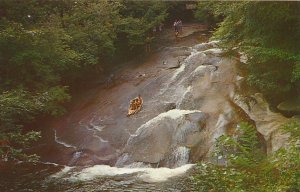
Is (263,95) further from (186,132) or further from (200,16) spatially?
(200,16)

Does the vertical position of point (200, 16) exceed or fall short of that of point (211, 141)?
it exceeds it

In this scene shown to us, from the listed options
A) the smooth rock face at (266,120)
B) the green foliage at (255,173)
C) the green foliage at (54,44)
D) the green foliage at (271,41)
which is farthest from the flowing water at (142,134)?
the green foliage at (255,173)

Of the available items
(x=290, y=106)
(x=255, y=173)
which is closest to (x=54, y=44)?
(x=290, y=106)

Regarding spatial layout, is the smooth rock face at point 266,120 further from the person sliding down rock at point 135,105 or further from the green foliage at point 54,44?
the green foliage at point 54,44

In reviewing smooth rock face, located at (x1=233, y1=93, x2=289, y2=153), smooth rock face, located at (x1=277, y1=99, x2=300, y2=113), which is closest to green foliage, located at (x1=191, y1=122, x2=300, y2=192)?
smooth rock face, located at (x1=233, y1=93, x2=289, y2=153)

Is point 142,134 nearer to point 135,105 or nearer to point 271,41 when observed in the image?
point 135,105

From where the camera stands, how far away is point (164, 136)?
14930 millimetres

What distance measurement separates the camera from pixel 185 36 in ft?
97.8

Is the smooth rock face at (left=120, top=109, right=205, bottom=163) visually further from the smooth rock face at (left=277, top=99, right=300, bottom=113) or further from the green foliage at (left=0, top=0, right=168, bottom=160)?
the green foliage at (left=0, top=0, right=168, bottom=160)

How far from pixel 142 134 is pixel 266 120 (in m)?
4.95

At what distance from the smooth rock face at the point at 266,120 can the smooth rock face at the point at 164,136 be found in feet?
5.84

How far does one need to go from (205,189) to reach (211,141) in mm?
7601

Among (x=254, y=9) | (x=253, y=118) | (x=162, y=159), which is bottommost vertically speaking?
(x=162, y=159)

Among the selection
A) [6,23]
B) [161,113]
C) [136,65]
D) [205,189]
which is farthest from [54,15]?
[205,189]
